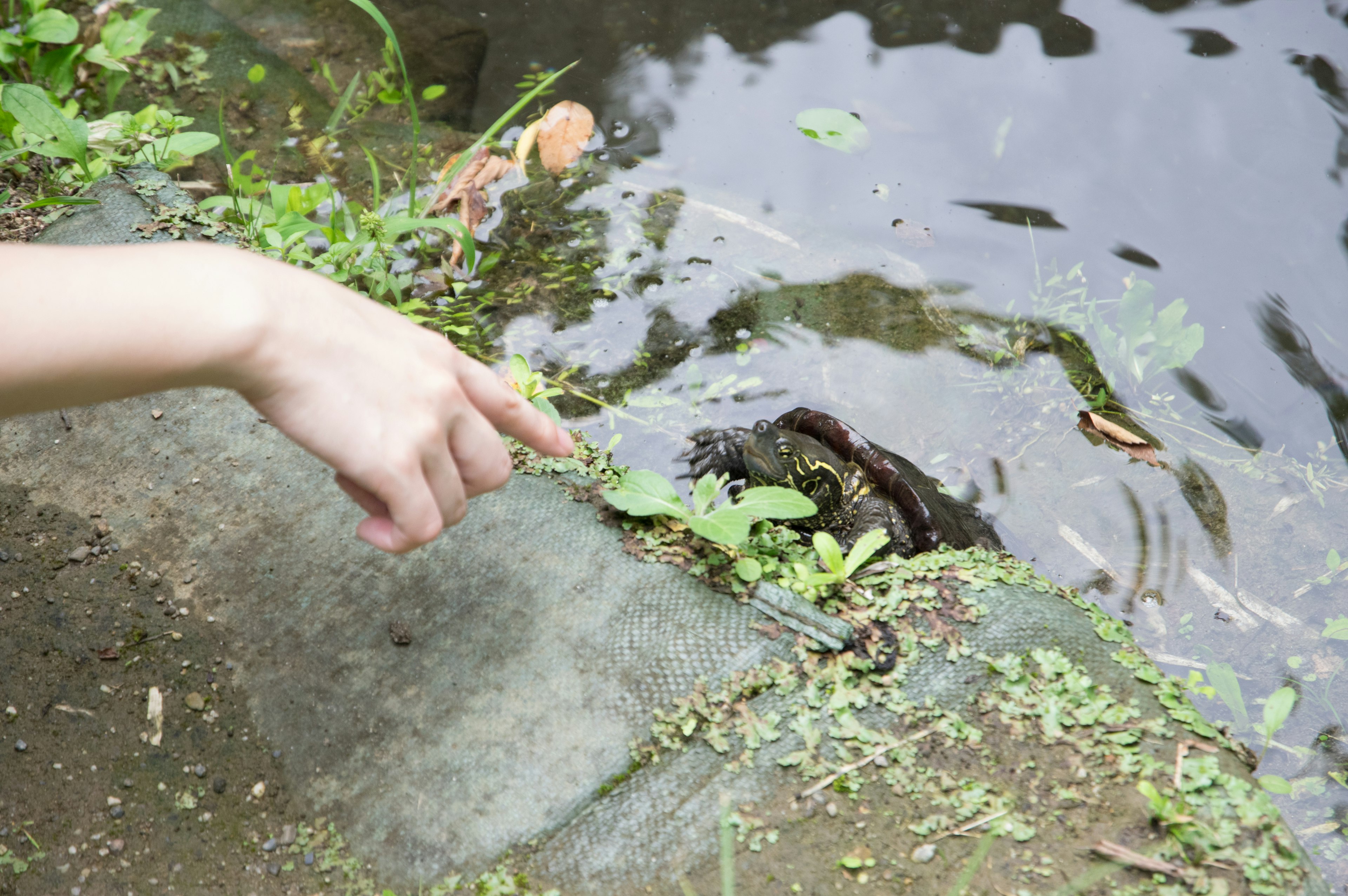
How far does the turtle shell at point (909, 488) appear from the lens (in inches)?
129

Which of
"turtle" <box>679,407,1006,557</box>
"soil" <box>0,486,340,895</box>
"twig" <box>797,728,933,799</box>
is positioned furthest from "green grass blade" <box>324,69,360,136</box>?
"twig" <box>797,728,933,799</box>

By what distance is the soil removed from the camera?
1785 mm

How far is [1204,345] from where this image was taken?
403 centimetres

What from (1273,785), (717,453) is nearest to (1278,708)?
(1273,785)

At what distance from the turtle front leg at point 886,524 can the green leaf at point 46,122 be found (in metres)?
3.38

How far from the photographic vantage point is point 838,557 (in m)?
2.27

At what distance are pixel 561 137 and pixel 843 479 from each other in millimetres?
2693

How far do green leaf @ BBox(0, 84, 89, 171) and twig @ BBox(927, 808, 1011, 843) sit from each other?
3.70 metres

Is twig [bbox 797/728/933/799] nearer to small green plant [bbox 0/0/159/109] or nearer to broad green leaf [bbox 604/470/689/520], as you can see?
broad green leaf [bbox 604/470/689/520]

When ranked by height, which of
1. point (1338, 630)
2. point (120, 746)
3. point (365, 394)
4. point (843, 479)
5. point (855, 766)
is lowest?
point (843, 479)

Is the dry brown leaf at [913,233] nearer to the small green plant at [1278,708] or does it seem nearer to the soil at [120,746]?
the small green plant at [1278,708]

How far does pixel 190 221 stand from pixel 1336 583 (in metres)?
4.87

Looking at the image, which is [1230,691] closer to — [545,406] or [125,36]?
[545,406]

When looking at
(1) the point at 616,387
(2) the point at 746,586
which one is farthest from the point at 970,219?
(2) the point at 746,586
